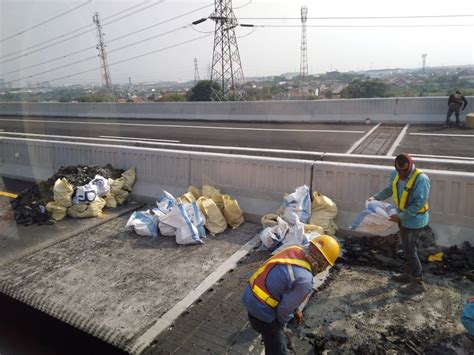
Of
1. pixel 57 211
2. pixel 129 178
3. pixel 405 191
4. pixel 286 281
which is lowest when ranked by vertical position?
pixel 57 211

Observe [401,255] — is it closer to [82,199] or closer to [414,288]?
[414,288]

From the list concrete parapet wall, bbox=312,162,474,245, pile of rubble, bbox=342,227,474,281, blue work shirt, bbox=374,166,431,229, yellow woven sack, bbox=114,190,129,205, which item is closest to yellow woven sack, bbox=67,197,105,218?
yellow woven sack, bbox=114,190,129,205

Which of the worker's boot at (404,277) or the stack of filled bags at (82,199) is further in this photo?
the stack of filled bags at (82,199)

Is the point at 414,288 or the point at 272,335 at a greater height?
the point at 272,335

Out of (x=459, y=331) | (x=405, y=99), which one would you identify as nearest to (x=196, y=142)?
(x=405, y=99)

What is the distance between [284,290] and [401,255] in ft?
10.3

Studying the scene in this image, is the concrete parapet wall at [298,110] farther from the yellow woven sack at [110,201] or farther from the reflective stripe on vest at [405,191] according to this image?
the reflective stripe on vest at [405,191]

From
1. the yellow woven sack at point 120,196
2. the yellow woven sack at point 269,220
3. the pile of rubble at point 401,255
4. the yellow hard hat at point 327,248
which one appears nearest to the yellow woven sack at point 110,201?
the yellow woven sack at point 120,196

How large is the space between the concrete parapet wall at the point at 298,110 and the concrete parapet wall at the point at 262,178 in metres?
11.5

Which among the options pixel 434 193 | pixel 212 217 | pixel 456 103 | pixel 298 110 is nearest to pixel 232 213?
pixel 212 217

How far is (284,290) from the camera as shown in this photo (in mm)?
3123

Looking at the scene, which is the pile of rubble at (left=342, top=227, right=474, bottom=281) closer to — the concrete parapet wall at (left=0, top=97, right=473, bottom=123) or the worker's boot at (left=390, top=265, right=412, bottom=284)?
the worker's boot at (left=390, top=265, right=412, bottom=284)

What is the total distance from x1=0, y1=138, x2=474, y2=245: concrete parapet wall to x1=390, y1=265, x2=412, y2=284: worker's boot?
1.12m

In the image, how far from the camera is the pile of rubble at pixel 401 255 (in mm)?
5117
